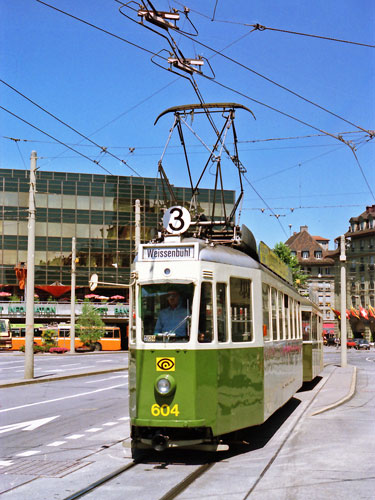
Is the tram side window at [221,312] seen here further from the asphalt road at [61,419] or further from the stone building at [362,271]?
the stone building at [362,271]

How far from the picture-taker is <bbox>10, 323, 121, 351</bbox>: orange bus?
189 ft

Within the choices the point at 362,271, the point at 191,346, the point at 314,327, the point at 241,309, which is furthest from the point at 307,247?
the point at 191,346

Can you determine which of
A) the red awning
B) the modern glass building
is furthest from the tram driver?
the red awning

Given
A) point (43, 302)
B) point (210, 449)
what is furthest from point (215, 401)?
point (43, 302)

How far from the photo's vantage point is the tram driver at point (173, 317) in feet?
28.8

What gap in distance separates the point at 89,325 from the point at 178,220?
48.4 m

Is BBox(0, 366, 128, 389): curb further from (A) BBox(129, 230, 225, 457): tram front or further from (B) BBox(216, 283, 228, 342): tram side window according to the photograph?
(B) BBox(216, 283, 228, 342): tram side window

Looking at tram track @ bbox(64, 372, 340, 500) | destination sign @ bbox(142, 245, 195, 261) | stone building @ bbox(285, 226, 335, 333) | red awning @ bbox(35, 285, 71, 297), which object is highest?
stone building @ bbox(285, 226, 335, 333)

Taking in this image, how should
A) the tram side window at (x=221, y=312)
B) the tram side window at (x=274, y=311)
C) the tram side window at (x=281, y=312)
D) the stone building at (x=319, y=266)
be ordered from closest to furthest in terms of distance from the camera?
the tram side window at (x=221, y=312)
the tram side window at (x=274, y=311)
the tram side window at (x=281, y=312)
the stone building at (x=319, y=266)

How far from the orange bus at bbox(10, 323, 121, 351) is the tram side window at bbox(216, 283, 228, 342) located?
163 feet

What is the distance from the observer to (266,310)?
35.7 ft

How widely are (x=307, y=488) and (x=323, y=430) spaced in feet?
15.5

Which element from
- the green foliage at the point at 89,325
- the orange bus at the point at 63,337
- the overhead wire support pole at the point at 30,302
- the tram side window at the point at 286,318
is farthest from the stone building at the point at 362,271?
the tram side window at the point at 286,318

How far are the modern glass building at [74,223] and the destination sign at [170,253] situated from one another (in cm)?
5965
